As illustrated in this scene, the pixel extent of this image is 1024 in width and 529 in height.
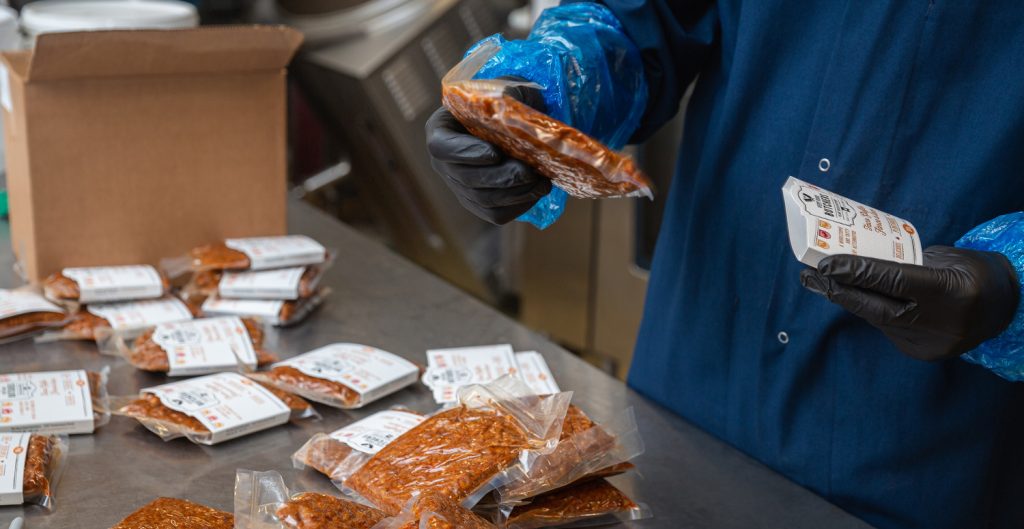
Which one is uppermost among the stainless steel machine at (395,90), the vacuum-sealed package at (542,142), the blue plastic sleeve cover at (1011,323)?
the vacuum-sealed package at (542,142)

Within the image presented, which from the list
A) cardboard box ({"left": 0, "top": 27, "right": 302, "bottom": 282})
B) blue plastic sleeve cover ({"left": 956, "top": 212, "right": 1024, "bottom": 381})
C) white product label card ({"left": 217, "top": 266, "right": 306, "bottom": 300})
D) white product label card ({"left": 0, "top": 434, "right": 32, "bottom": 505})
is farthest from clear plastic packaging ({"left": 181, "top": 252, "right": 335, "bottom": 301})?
blue plastic sleeve cover ({"left": 956, "top": 212, "right": 1024, "bottom": 381})

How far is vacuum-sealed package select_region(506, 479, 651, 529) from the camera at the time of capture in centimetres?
100

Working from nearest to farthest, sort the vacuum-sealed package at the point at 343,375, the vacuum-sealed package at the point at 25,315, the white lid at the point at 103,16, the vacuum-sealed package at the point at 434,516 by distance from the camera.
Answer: the vacuum-sealed package at the point at 434,516, the vacuum-sealed package at the point at 343,375, the vacuum-sealed package at the point at 25,315, the white lid at the point at 103,16

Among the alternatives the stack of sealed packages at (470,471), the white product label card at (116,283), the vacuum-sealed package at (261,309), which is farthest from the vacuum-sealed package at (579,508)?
the white product label card at (116,283)

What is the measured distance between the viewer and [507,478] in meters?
0.99

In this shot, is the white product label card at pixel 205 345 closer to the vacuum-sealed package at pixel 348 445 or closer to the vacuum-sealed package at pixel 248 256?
the vacuum-sealed package at pixel 248 256

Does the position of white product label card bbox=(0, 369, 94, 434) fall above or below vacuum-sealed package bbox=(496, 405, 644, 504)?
below

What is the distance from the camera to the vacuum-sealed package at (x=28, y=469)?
981 millimetres

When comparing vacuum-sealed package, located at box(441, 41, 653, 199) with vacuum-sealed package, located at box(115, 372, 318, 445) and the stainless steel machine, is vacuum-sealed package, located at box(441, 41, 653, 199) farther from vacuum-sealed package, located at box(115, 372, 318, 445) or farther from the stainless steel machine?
the stainless steel machine

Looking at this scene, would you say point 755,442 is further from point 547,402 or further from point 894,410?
point 547,402

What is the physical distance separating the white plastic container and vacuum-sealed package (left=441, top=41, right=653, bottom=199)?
0.99m

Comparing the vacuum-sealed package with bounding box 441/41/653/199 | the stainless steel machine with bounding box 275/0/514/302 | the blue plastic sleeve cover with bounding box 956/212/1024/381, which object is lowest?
the stainless steel machine with bounding box 275/0/514/302

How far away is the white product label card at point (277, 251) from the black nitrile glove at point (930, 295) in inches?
33.7

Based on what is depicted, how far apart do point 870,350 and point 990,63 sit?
0.36m
